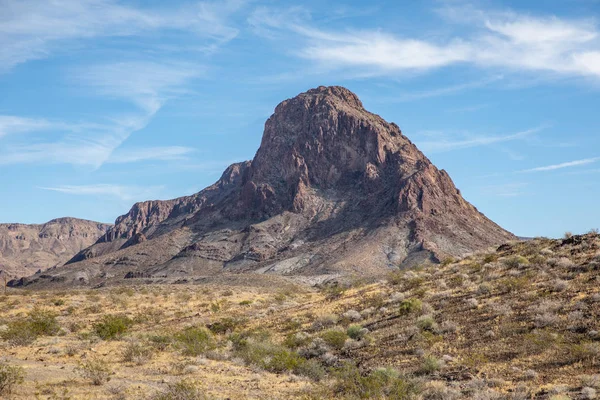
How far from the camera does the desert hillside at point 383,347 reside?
14500 millimetres

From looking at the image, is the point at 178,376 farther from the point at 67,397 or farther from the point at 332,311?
the point at 332,311

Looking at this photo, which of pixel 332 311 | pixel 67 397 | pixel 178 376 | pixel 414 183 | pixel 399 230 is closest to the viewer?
pixel 67 397

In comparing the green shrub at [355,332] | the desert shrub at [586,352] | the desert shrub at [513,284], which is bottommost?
the green shrub at [355,332]

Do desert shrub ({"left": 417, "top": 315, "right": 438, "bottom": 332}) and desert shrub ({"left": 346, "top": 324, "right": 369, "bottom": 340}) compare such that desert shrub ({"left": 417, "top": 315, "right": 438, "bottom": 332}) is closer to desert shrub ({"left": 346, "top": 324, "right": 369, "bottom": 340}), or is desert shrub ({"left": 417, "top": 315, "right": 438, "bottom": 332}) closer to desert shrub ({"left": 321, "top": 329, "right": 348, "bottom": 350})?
desert shrub ({"left": 346, "top": 324, "right": 369, "bottom": 340})

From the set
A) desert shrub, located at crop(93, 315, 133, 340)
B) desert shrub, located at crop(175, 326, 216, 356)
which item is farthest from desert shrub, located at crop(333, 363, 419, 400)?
desert shrub, located at crop(93, 315, 133, 340)

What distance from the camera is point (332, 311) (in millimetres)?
28234

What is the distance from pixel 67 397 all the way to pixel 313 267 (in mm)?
112321

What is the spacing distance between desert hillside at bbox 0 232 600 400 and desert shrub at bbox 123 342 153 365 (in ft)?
0.21

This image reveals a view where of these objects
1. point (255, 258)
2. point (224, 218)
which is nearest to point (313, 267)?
point (255, 258)

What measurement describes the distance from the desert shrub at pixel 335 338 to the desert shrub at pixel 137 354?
723 centimetres

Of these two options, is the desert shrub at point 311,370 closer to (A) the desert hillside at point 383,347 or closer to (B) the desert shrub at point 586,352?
(A) the desert hillside at point 383,347

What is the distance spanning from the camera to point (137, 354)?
2006cm

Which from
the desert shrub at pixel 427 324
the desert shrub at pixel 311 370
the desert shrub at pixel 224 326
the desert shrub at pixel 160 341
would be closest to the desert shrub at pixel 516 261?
the desert shrub at pixel 427 324

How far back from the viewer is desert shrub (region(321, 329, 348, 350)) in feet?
69.7
